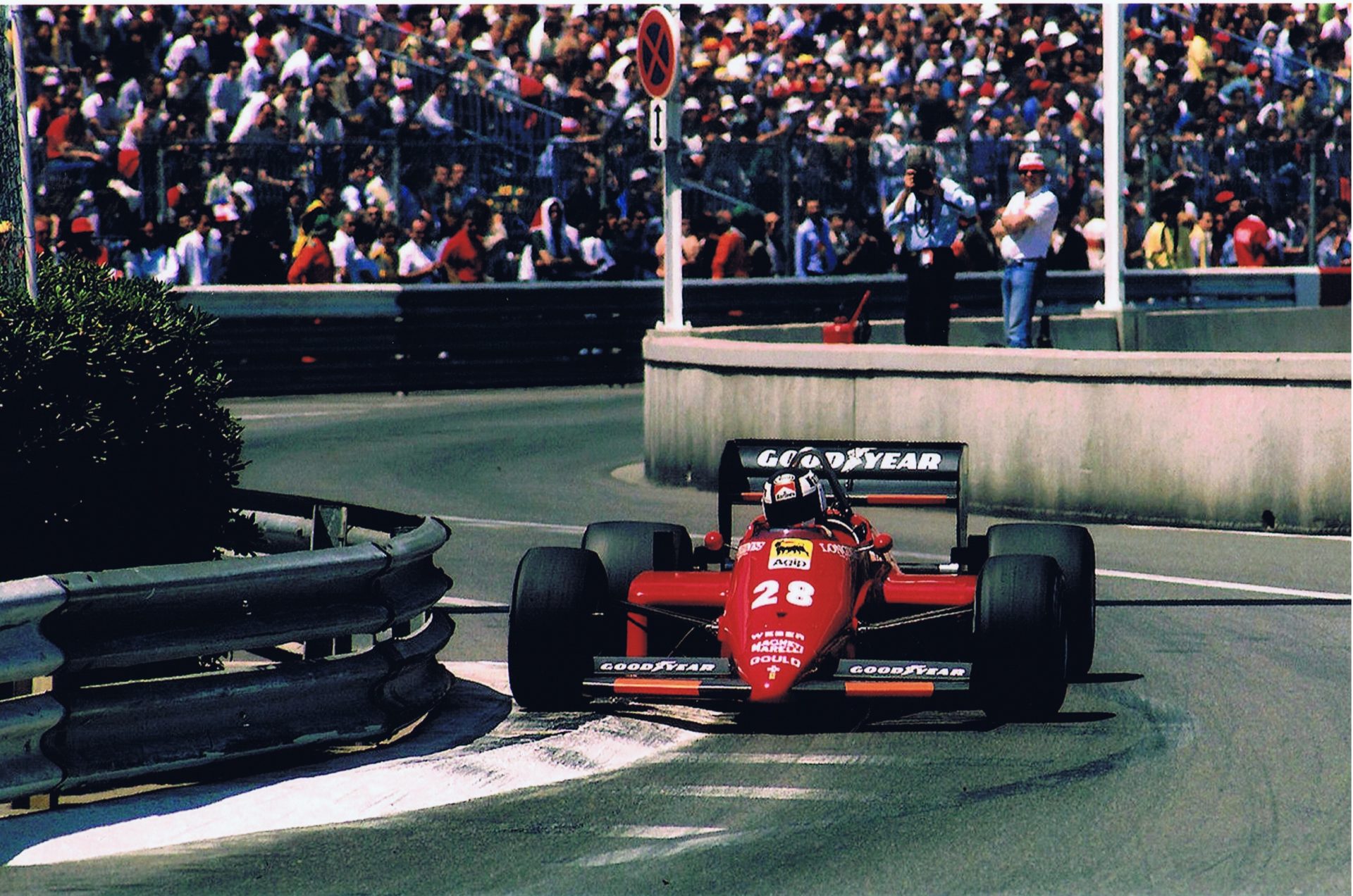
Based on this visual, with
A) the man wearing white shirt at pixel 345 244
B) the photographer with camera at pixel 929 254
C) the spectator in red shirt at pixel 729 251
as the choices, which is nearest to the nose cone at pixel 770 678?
the photographer with camera at pixel 929 254

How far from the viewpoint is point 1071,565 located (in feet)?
28.0

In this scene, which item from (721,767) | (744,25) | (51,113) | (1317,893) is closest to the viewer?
(1317,893)

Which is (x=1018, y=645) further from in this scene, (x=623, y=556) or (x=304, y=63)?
(x=304, y=63)

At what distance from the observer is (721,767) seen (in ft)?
23.4

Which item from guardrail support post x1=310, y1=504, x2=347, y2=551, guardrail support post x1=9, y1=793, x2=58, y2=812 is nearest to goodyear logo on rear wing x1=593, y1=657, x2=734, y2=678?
guardrail support post x1=310, y1=504, x2=347, y2=551

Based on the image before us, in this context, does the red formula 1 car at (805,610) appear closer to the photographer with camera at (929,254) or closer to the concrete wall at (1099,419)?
the concrete wall at (1099,419)

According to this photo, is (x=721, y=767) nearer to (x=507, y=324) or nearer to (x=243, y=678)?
(x=243, y=678)

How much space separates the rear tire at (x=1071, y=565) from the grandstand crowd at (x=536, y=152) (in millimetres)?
13150

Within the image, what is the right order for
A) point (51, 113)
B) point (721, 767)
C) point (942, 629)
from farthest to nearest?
point (51, 113) → point (942, 629) → point (721, 767)

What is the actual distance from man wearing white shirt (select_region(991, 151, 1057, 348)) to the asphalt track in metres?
7.26

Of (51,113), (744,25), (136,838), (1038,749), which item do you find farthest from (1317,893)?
(744,25)

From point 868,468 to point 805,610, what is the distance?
1.77 metres

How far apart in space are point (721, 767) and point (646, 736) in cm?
58

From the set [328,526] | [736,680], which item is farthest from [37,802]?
[736,680]
